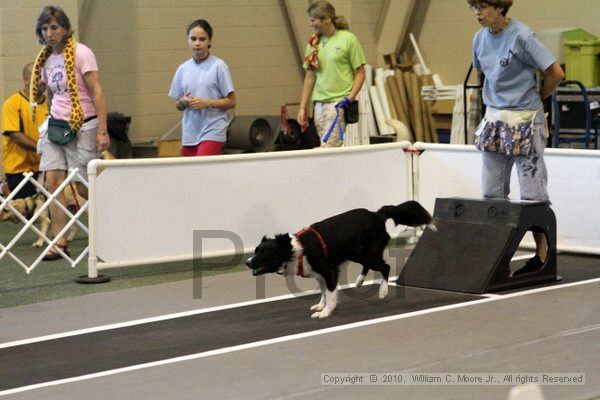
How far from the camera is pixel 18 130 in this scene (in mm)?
9758

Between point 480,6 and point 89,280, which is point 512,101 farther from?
point 89,280

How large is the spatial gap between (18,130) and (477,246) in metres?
4.46

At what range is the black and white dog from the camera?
619cm

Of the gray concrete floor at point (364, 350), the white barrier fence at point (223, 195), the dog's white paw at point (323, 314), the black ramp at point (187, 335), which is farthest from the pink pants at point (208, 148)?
the dog's white paw at point (323, 314)

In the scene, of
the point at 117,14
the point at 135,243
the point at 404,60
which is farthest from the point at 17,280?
the point at 404,60

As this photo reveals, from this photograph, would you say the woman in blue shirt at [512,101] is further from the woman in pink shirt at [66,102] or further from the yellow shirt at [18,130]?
the yellow shirt at [18,130]

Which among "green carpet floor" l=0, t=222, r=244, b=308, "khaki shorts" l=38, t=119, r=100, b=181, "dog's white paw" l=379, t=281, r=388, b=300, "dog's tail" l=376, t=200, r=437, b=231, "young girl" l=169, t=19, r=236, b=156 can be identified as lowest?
"green carpet floor" l=0, t=222, r=244, b=308

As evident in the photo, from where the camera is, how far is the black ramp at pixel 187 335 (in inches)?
217

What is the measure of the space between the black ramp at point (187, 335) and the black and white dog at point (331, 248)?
6.3 inches

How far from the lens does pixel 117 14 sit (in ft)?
43.2

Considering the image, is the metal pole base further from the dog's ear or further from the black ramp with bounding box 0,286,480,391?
the dog's ear

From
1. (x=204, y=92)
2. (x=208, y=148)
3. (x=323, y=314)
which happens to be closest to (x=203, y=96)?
(x=204, y=92)

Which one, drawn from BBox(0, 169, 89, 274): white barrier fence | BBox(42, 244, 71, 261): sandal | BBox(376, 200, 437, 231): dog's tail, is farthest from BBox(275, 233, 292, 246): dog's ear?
BBox(42, 244, 71, 261): sandal

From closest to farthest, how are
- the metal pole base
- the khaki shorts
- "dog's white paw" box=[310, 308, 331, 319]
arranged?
1. "dog's white paw" box=[310, 308, 331, 319]
2. the metal pole base
3. the khaki shorts
